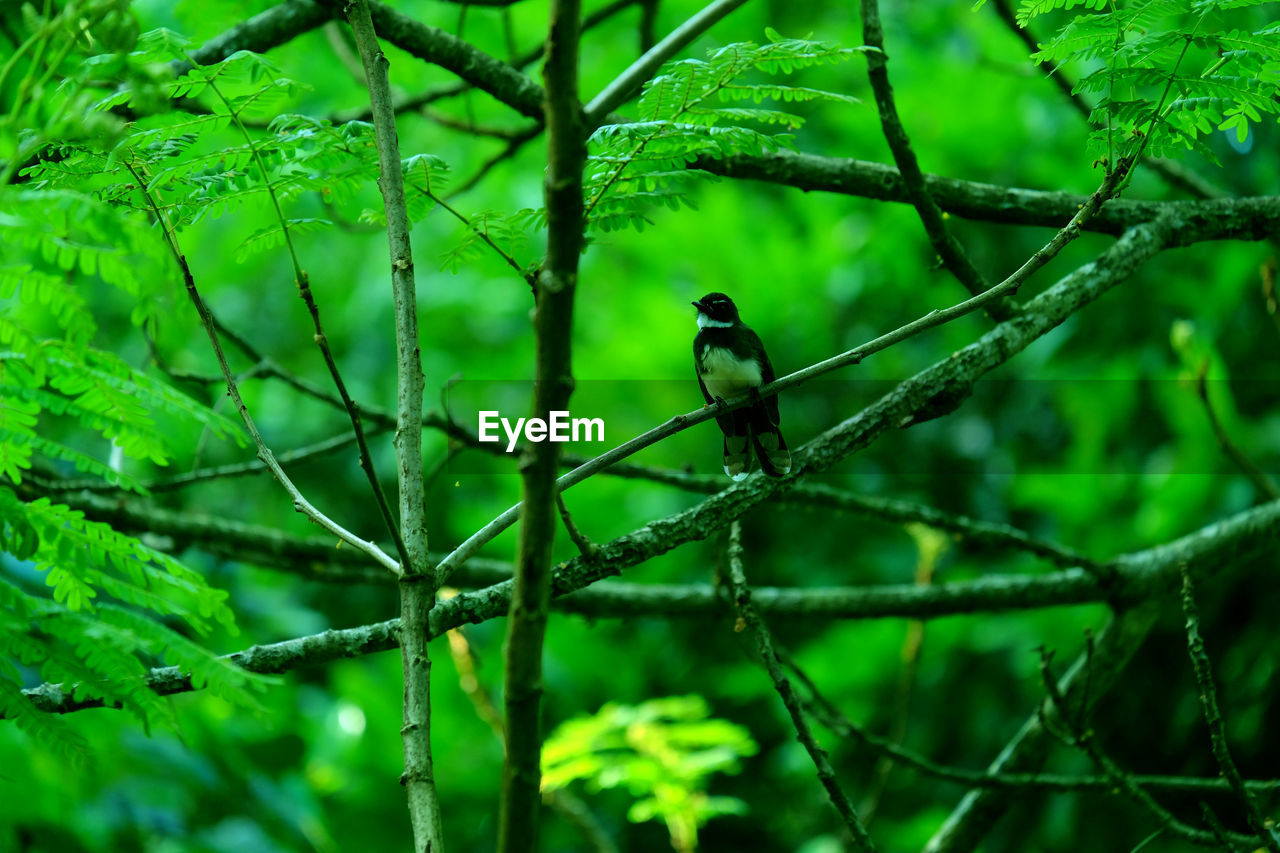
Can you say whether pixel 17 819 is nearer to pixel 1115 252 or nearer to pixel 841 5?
pixel 1115 252

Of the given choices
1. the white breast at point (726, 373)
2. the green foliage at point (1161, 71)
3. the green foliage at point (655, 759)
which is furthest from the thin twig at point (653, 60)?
the green foliage at point (655, 759)

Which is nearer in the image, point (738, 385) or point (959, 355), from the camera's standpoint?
point (959, 355)

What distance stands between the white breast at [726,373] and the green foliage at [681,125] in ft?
3.03

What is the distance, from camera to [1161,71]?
2.34 m

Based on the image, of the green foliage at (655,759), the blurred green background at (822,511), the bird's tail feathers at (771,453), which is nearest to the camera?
the bird's tail feathers at (771,453)

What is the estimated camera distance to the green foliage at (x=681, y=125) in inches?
83.7

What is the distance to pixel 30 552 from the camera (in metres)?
1.74

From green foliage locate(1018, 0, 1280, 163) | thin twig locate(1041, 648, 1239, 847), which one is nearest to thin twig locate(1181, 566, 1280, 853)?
thin twig locate(1041, 648, 1239, 847)

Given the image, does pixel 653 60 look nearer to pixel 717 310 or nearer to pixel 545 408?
pixel 545 408

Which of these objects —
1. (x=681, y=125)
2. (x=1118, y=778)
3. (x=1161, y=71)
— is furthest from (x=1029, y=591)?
(x=681, y=125)

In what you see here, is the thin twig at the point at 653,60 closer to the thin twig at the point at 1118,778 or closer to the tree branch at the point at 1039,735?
the thin twig at the point at 1118,778

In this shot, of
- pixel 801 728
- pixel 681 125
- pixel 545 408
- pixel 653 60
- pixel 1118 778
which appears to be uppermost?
pixel 681 125

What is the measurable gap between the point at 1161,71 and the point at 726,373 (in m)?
1.41

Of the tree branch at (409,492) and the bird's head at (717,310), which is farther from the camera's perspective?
the bird's head at (717,310)
